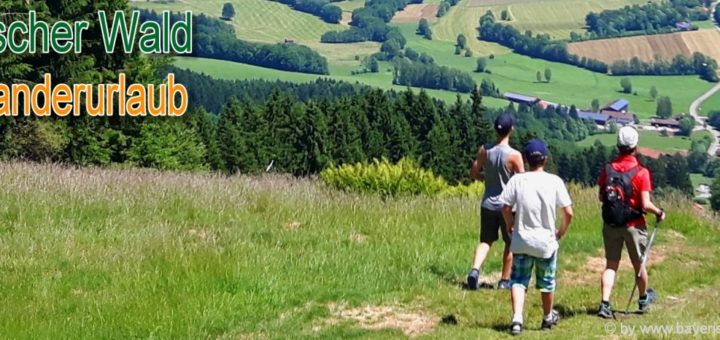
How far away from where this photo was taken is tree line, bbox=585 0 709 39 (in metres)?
162

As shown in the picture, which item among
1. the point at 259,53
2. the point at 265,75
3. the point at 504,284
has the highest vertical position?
the point at 504,284

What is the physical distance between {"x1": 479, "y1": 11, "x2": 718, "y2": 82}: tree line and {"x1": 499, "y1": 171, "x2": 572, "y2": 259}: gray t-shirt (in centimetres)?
13307

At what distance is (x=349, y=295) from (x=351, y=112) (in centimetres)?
5706

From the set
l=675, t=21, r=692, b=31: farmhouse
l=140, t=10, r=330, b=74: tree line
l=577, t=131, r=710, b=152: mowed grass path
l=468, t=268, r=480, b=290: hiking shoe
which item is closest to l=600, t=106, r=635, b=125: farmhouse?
l=577, t=131, r=710, b=152: mowed grass path

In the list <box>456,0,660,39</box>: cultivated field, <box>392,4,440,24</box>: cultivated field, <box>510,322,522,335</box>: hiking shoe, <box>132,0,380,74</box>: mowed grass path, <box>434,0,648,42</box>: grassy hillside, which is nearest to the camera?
<box>510,322,522,335</box>: hiking shoe

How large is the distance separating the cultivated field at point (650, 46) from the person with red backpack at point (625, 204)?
136 metres

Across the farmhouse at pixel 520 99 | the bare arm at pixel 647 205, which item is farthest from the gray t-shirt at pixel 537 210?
the farmhouse at pixel 520 99

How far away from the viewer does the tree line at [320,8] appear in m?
179

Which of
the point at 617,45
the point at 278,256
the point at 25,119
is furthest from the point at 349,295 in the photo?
the point at 617,45

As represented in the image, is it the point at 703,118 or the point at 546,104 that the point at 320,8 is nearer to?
the point at 546,104

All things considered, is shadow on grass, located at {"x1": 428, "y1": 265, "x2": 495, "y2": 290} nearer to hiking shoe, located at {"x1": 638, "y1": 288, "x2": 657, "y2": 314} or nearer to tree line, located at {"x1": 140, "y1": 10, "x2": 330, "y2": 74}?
hiking shoe, located at {"x1": 638, "y1": 288, "x2": 657, "y2": 314}

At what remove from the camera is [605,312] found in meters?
8.79
